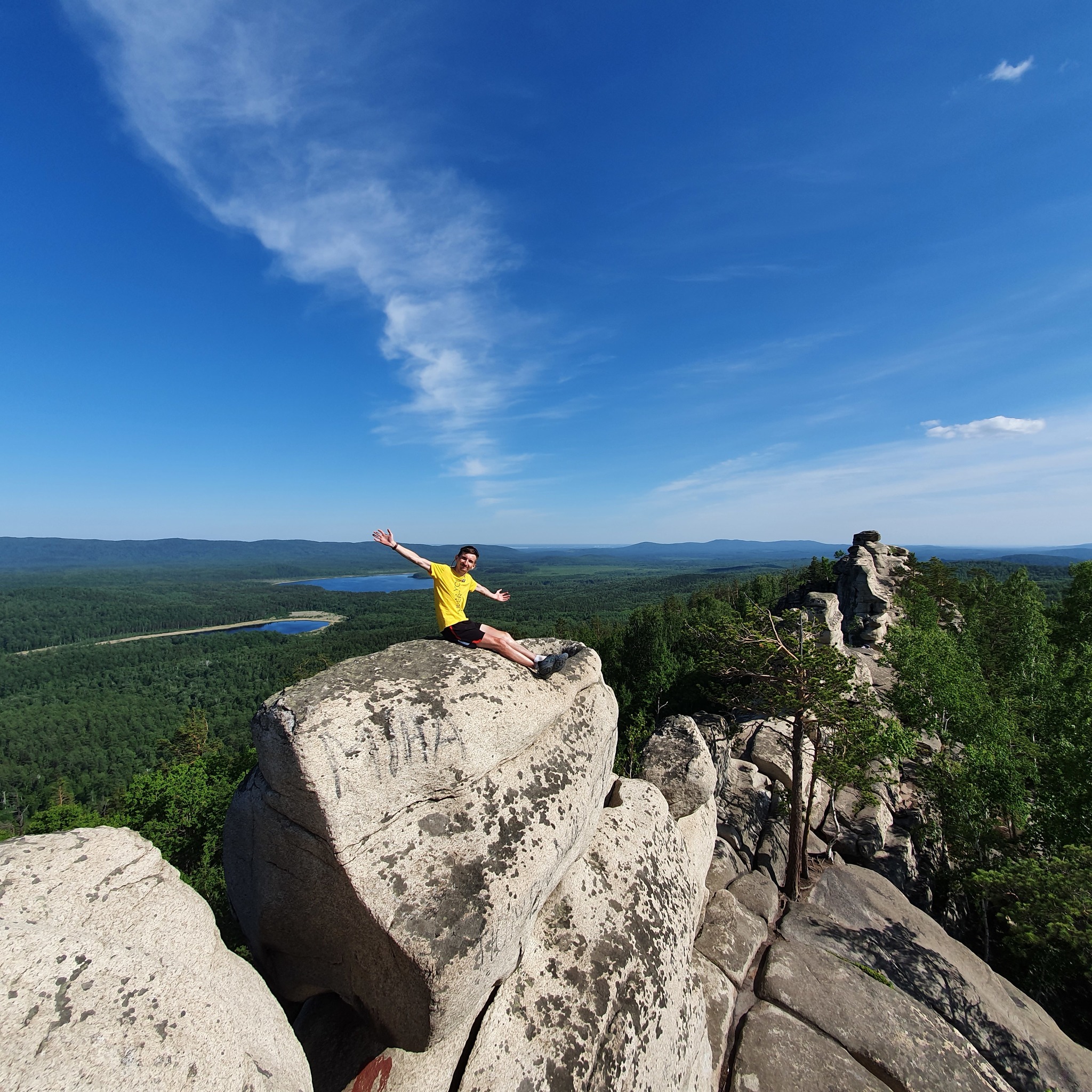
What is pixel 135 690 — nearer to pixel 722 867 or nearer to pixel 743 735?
pixel 743 735

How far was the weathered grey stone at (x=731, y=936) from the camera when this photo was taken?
11.6 metres

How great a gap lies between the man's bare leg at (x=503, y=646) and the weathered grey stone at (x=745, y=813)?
1333cm

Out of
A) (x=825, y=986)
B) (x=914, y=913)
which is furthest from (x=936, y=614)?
(x=825, y=986)

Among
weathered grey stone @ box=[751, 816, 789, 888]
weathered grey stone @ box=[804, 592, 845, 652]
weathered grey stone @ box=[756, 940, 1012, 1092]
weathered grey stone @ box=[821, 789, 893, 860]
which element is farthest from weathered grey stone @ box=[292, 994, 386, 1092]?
weathered grey stone @ box=[804, 592, 845, 652]

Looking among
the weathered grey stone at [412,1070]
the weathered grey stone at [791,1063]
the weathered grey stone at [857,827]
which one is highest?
the weathered grey stone at [412,1070]

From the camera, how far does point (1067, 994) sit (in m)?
16.3

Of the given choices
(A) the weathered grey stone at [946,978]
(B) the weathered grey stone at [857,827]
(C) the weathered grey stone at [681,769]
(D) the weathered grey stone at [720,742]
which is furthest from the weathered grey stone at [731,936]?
(B) the weathered grey stone at [857,827]

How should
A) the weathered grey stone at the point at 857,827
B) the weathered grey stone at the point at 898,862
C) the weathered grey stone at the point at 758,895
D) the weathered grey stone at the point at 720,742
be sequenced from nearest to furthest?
the weathered grey stone at the point at 758,895, the weathered grey stone at the point at 898,862, the weathered grey stone at the point at 857,827, the weathered grey stone at the point at 720,742

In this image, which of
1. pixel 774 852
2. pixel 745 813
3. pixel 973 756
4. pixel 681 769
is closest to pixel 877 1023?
pixel 681 769

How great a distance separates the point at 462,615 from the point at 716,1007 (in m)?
9.71

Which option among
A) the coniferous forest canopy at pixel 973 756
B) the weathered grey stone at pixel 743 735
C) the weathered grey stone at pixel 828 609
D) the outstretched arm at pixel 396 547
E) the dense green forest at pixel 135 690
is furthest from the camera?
the dense green forest at pixel 135 690

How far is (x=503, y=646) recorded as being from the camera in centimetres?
932

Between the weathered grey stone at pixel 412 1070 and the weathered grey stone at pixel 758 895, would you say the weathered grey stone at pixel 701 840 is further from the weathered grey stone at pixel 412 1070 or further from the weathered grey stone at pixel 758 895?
the weathered grey stone at pixel 412 1070

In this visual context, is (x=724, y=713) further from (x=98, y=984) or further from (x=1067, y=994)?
(x=98, y=984)
